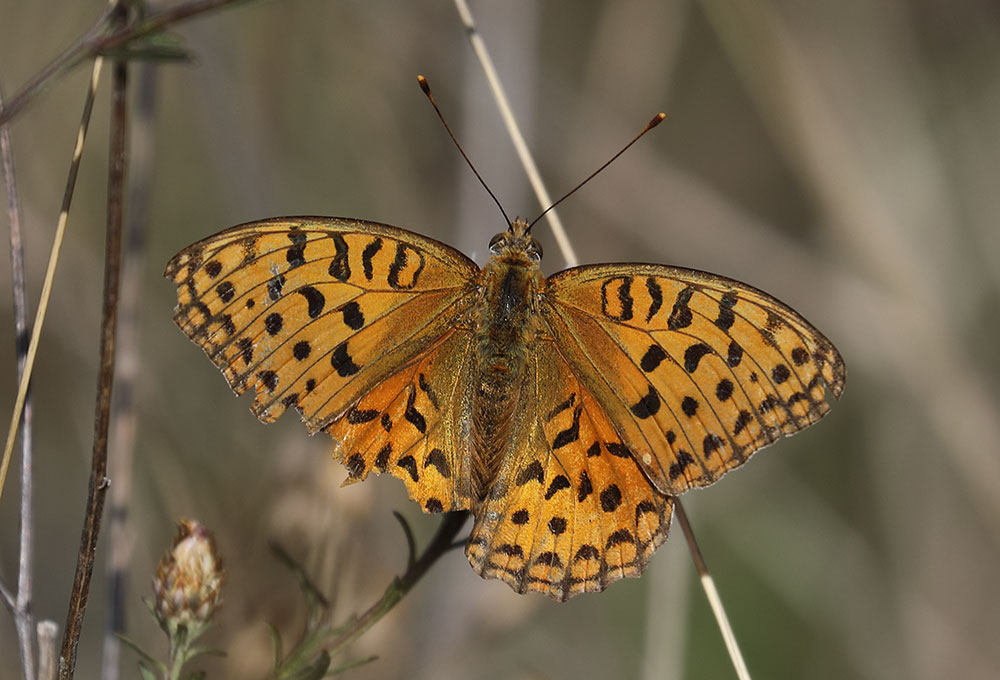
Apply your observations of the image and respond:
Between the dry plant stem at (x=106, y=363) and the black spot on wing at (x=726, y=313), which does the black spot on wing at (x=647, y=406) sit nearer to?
the black spot on wing at (x=726, y=313)

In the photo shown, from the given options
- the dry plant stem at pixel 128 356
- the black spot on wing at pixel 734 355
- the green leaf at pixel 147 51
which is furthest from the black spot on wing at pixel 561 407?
the green leaf at pixel 147 51

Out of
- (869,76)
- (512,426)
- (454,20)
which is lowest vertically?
(512,426)

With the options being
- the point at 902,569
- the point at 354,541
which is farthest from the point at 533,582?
the point at 902,569

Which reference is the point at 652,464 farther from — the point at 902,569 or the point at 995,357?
the point at 995,357

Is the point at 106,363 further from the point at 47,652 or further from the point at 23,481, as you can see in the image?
the point at 47,652

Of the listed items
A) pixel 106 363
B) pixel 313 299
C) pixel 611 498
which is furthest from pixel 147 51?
pixel 611 498

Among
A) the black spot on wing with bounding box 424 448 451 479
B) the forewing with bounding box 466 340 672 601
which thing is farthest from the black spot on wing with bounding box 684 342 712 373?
the black spot on wing with bounding box 424 448 451 479
